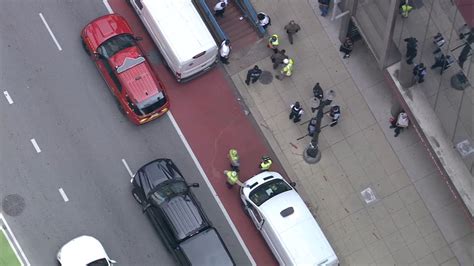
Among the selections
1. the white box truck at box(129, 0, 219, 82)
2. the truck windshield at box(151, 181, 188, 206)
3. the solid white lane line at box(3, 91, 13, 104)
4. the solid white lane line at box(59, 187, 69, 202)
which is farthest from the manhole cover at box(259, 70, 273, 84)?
the solid white lane line at box(3, 91, 13, 104)

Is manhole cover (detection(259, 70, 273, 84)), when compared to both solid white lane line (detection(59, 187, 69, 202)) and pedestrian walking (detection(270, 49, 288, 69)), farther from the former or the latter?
solid white lane line (detection(59, 187, 69, 202))

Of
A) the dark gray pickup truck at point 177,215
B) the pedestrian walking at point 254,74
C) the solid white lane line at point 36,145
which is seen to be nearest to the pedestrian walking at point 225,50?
the pedestrian walking at point 254,74

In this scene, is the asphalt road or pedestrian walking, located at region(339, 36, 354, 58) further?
pedestrian walking, located at region(339, 36, 354, 58)

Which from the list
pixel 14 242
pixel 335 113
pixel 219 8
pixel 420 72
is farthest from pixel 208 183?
pixel 420 72

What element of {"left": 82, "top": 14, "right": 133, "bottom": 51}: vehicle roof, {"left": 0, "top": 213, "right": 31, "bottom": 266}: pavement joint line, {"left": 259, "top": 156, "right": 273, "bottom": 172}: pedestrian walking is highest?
{"left": 82, "top": 14, "right": 133, "bottom": 51}: vehicle roof

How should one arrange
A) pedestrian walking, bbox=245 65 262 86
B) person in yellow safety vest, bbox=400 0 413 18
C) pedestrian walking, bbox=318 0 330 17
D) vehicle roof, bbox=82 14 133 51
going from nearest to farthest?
person in yellow safety vest, bbox=400 0 413 18
vehicle roof, bbox=82 14 133 51
pedestrian walking, bbox=245 65 262 86
pedestrian walking, bbox=318 0 330 17

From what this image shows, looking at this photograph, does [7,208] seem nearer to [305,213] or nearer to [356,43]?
[305,213]

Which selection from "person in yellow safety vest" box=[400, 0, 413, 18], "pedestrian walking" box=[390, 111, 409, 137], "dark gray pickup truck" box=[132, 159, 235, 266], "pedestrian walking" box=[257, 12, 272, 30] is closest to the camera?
"dark gray pickup truck" box=[132, 159, 235, 266]
